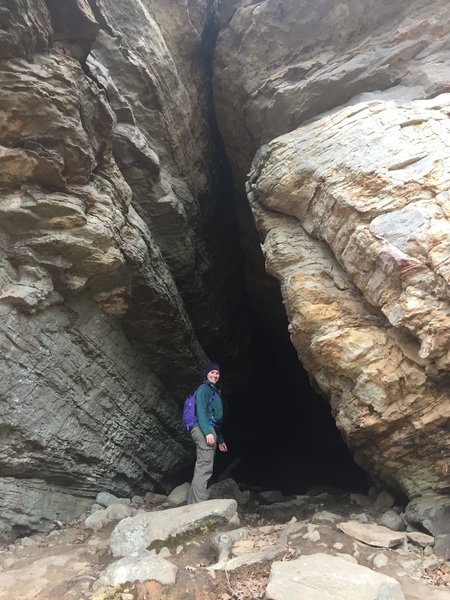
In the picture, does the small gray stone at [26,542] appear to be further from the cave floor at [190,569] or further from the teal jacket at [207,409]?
the teal jacket at [207,409]

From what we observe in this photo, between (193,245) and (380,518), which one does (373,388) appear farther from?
(193,245)

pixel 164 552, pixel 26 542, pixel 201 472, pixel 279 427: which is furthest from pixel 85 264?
pixel 279 427

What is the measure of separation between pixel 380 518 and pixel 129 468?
5.29 m

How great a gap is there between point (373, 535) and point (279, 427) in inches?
512

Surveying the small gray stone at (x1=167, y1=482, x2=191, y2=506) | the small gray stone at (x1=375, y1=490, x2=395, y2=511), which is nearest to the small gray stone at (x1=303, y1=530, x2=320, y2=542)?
the small gray stone at (x1=375, y1=490, x2=395, y2=511)

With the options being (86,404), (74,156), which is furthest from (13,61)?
(86,404)

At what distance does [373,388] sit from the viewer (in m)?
7.20

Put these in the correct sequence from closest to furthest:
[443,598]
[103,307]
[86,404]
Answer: [443,598]
[86,404]
[103,307]

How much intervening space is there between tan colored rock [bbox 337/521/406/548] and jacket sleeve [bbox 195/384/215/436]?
9.79ft

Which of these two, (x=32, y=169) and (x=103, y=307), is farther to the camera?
(x=103, y=307)

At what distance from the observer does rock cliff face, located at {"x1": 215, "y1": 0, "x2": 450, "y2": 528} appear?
6.80m

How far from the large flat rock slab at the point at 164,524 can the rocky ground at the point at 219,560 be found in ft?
0.05

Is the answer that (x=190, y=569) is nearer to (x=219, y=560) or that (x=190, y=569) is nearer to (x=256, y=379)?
(x=219, y=560)

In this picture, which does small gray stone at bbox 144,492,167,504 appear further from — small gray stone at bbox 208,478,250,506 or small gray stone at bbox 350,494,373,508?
small gray stone at bbox 350,494,373,508
